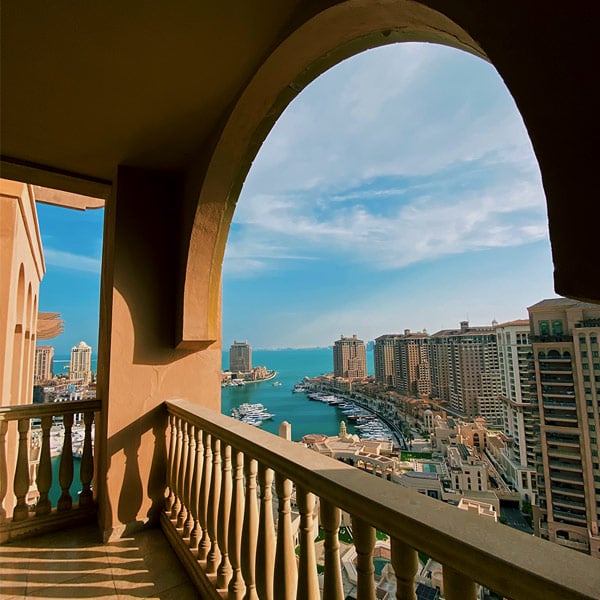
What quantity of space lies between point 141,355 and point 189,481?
0.90 meters

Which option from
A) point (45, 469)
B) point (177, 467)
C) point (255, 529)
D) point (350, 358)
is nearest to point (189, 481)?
point (177, 467)

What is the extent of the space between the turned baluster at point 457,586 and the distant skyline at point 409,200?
53cm

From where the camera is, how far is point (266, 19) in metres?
1.40

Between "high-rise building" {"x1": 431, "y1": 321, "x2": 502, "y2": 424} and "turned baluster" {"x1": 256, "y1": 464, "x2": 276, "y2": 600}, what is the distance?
3.49 feet

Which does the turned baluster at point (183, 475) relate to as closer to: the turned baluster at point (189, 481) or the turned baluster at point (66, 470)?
the turned baluster at point (189, 481)

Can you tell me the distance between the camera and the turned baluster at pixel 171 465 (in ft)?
7.18

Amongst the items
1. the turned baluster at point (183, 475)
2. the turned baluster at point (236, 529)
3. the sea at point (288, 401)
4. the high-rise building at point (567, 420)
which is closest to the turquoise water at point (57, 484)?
the sea at point (288, 401)

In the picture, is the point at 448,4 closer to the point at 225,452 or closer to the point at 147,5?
the point at 147,5

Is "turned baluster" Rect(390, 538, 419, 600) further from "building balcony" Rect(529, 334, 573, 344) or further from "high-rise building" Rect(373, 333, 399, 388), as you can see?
"high-rise building" Rect(373, 333, 399, 388)

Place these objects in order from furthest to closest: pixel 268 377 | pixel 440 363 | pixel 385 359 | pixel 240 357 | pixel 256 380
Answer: pixel 268 377
pixel 240 357
pixel 256 380
pixel 385 359
pixel 440 363

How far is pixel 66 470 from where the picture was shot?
7.74ft

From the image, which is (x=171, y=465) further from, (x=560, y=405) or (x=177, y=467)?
(x=560, y=405)

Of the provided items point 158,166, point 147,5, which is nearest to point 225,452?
point 147,5

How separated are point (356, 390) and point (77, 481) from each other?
2.17 meters
